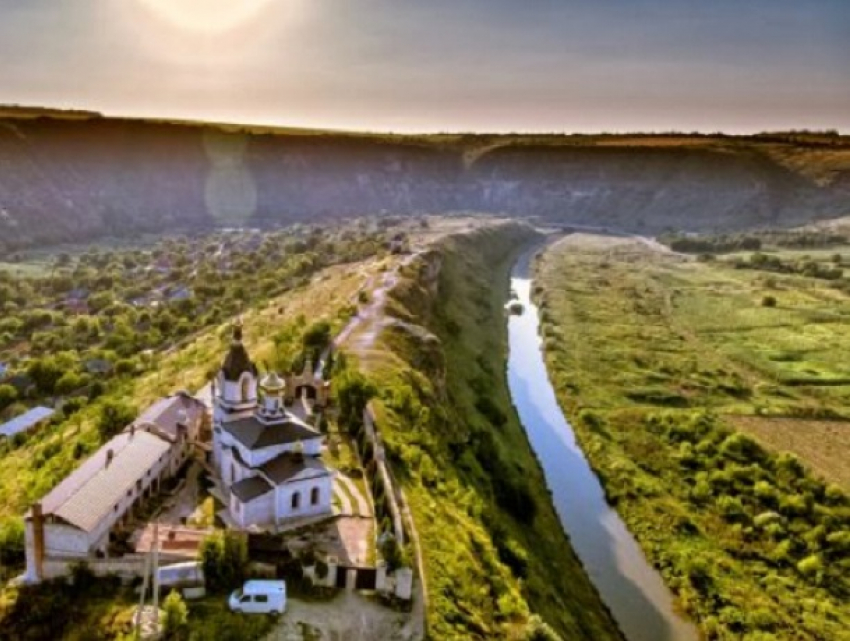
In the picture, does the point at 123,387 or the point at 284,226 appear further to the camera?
the point at 284,226

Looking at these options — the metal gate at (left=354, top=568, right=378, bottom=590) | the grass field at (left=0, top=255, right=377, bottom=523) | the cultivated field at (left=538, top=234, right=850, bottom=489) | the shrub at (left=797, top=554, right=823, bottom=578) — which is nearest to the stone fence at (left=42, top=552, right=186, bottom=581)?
the metal gate at (left=354, top=568, right=378, bottom=590)

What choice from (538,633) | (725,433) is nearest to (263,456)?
Result: (538,633)

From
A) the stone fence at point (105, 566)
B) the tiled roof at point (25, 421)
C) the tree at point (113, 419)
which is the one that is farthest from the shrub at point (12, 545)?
the tiled roof at point (25, 421)

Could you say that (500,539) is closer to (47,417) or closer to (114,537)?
(114,537)

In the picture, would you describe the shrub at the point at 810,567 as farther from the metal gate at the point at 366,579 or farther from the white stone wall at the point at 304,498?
the white stone wall at the point at 304,498

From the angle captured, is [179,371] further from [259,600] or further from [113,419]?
[259,600]

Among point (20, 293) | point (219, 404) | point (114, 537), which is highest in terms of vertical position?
point (219, 404)


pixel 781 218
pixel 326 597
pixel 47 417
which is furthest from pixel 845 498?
pixel 781 218
